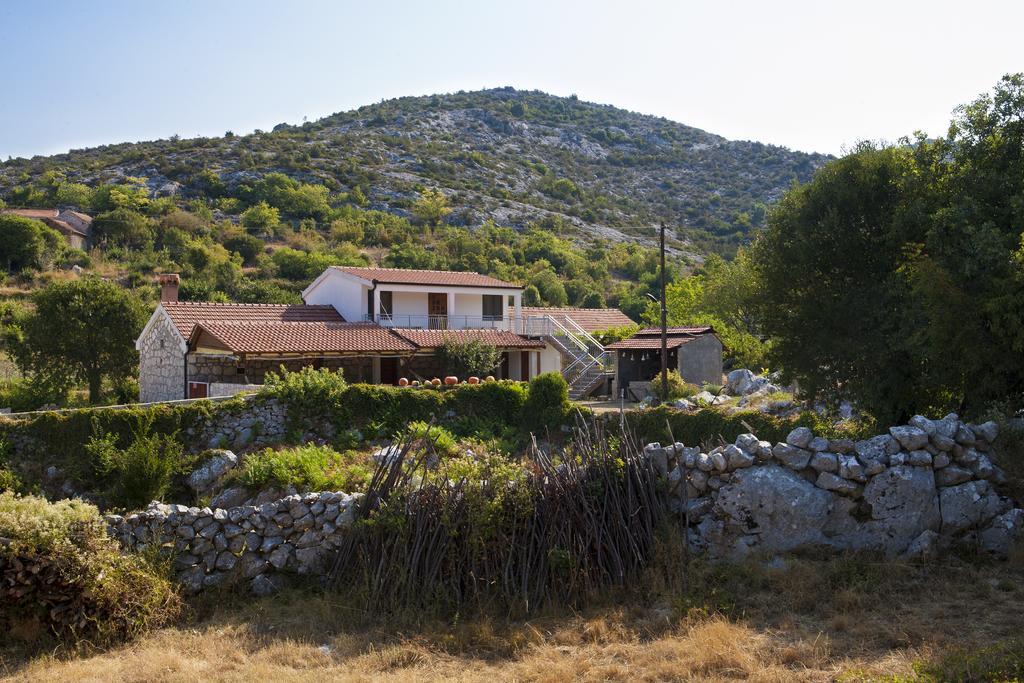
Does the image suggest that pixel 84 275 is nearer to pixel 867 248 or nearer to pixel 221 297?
pixel 221 297

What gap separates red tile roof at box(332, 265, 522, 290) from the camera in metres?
35.8

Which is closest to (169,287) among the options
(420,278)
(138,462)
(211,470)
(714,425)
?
(420,278)

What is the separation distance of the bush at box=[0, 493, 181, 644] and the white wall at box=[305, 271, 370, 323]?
27.4 metres

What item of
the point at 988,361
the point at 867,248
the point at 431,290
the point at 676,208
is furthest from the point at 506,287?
the point at 676,208

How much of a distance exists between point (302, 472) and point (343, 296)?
67.7 ft

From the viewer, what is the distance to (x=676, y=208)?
100 metres

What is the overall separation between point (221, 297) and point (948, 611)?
46593 mm

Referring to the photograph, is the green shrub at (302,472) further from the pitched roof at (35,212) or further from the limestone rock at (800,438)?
the pitched roof at (35,212)

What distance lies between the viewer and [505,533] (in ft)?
29.8

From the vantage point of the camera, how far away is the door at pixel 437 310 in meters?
37.3

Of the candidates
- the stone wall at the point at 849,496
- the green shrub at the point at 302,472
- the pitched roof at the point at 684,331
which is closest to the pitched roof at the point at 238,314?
the green shrub at the point at 302,472

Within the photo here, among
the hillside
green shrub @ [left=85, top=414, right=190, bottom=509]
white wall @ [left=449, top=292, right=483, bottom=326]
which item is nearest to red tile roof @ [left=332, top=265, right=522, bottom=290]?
white wall @ [left=449, top=292, right=483, bottom=326]

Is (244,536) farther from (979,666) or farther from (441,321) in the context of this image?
(441,321)

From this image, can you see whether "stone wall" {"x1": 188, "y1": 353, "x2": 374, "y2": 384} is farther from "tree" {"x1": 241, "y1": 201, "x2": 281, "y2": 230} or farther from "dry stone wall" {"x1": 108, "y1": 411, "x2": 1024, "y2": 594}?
"tree" {"x1": 241, "y1": 201, "x2": 281, "y2": 230}
